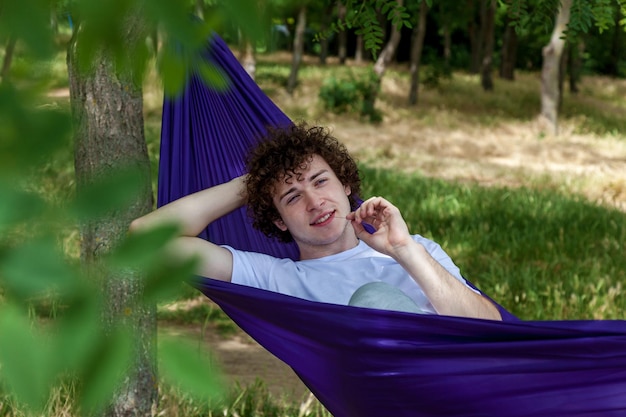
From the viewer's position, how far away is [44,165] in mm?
525

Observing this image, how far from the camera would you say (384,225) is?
83.0 inches

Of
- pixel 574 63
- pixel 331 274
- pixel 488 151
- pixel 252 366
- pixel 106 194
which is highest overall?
pixel 106 194

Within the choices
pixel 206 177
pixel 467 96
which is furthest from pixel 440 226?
pixel 467 96

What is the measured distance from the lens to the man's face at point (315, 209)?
2254mm

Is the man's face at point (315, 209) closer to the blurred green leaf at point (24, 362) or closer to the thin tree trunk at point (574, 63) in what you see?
the blurred green leaf at point (24, 362)

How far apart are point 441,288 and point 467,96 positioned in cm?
1452

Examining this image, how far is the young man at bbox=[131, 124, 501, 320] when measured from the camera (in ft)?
6.63

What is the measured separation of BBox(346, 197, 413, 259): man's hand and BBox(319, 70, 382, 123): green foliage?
11.5 m

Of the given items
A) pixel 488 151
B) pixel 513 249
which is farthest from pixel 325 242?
pixel 488 151

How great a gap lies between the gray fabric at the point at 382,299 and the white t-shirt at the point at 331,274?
19cm

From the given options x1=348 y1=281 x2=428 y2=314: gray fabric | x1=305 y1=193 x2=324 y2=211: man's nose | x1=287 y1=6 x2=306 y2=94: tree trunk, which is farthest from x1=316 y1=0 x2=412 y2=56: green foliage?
x1=287 y1=6 x2=306 y2=94: tree trunk

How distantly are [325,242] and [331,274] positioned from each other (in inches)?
3.6

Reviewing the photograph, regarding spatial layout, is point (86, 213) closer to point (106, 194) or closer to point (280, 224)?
point (106, 194)

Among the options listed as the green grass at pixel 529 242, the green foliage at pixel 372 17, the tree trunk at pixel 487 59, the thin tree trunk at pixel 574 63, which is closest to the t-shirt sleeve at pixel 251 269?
the green foliage at pixel 372 17
